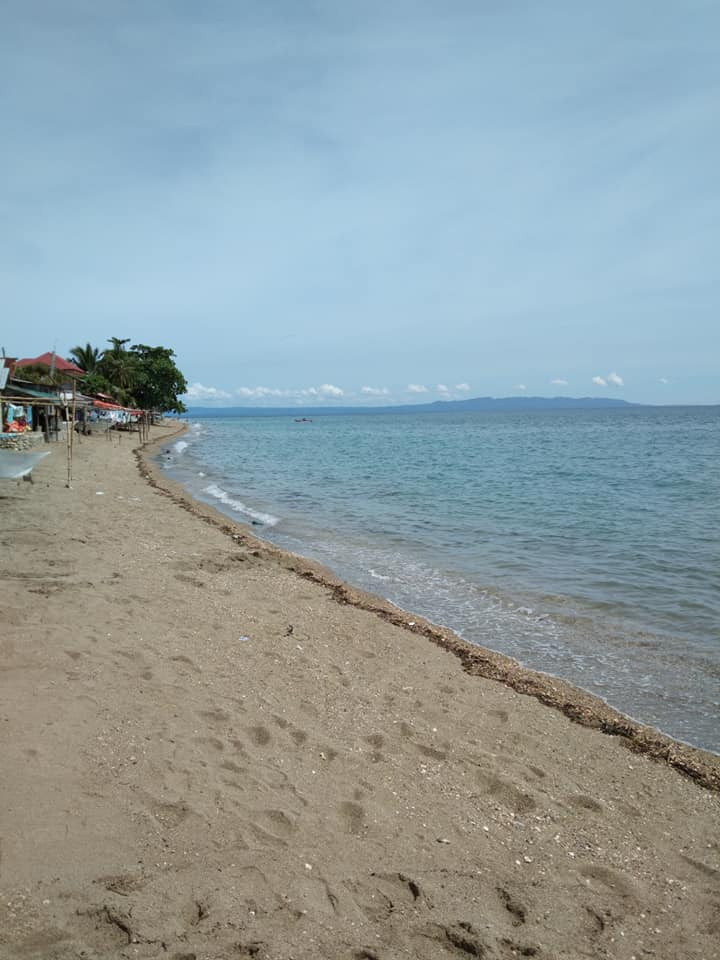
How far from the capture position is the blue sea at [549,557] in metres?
7.67

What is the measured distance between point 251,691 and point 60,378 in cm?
4410

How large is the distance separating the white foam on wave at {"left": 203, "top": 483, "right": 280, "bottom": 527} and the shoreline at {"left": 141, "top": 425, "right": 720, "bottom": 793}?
612 cm

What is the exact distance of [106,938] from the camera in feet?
9.46

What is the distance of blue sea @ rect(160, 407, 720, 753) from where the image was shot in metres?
7.67

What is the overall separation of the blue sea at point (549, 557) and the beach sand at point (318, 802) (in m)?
1.15

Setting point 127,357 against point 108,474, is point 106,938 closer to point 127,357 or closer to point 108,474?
point 108,474

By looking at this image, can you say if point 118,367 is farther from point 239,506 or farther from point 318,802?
point 318,802

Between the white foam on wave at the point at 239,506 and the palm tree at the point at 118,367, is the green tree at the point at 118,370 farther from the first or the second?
the white foam on wave at the point at 239,506

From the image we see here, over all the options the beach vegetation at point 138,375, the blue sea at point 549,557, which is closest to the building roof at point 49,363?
the beach vegetation at point 138,375

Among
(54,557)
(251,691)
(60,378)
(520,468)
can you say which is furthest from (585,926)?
(60,378)

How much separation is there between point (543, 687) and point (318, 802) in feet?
11.0

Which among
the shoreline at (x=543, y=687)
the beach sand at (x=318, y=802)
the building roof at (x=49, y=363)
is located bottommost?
the shoreline at (x=543, y=687)

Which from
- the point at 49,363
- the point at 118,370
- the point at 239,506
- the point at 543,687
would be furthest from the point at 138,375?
the point at 543,687

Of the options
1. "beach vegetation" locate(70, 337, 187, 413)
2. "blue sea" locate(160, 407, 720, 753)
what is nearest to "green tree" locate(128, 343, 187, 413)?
"beach vegetation" locate(70, 337, 187, 413)
